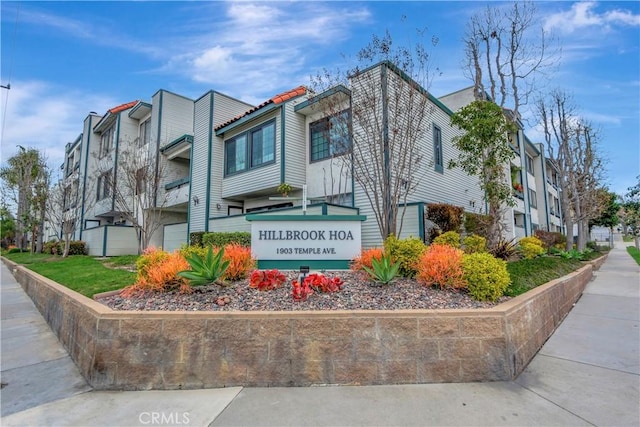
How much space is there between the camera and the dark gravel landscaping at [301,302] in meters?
3.81

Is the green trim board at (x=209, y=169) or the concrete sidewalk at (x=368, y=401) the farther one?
the green trim board at (x=209, y=169)

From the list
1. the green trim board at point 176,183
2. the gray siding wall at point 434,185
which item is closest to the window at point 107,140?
the green trim board at point 176,183

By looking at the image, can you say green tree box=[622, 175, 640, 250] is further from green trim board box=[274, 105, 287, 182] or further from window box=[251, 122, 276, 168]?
window box=[251, 122, 276, 168]

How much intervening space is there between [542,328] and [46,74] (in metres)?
14.0

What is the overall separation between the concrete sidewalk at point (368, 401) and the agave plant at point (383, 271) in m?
1.42

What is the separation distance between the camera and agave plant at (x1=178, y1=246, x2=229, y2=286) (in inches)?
166

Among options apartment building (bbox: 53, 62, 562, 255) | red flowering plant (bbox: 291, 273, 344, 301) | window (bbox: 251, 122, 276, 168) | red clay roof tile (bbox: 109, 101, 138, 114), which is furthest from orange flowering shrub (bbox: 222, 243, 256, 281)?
red clay roof tile (bbox: 109, 101, 138, 114)

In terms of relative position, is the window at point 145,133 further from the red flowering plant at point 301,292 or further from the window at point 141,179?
the red flowering plant at point 301,292

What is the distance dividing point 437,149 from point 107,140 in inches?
859

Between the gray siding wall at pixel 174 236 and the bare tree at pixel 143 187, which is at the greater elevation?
the bare tree at pixel 143 187

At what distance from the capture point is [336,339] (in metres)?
3.39

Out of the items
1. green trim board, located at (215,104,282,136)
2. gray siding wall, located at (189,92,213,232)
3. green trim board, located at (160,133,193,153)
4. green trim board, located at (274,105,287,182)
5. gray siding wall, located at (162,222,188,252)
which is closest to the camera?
green trim board, located at (274,105,287,182)

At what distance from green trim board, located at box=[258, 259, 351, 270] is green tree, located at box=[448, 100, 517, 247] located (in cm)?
612

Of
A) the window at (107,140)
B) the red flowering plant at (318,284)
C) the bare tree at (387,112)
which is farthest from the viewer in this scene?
the window at (107,140)
